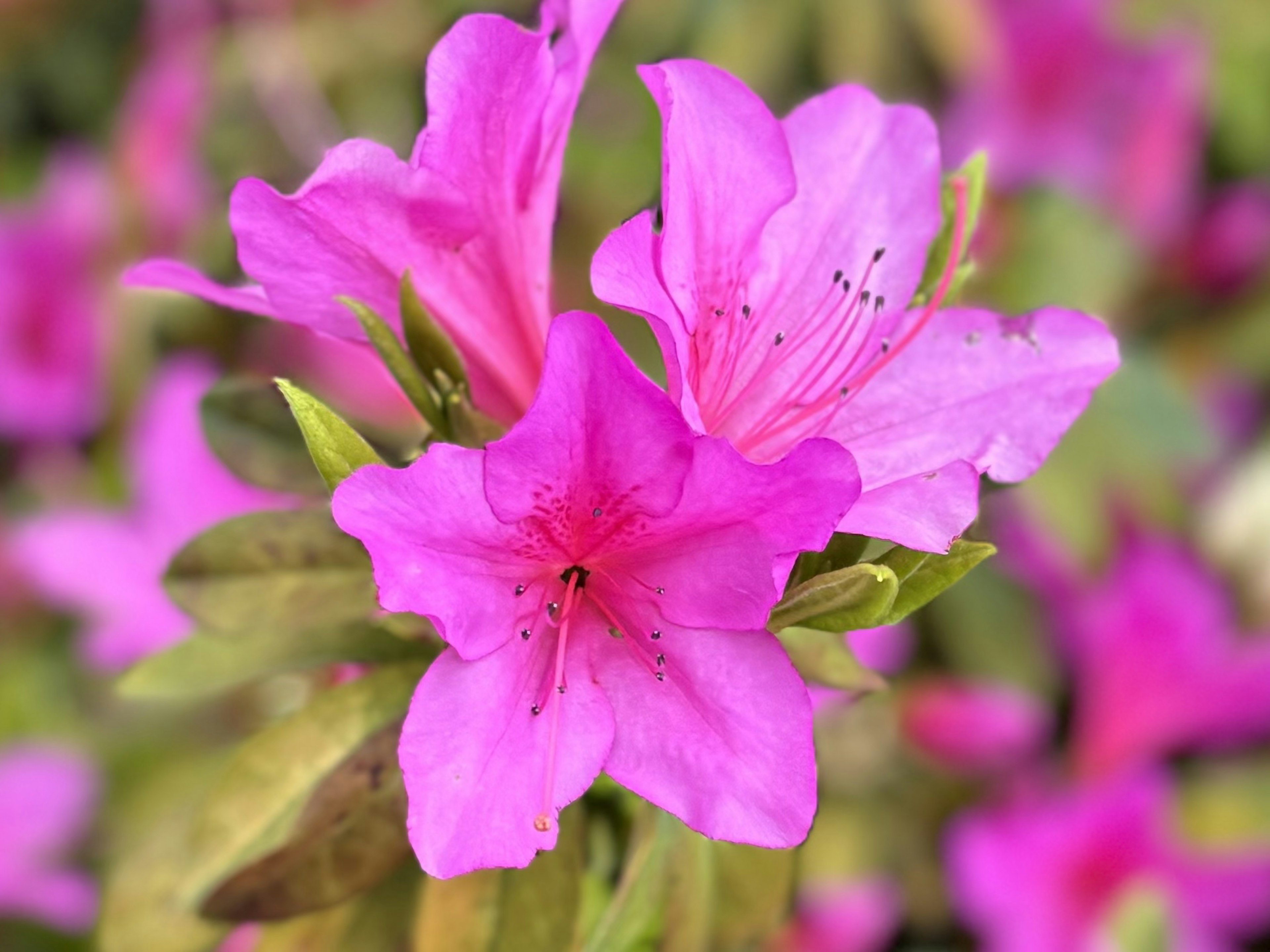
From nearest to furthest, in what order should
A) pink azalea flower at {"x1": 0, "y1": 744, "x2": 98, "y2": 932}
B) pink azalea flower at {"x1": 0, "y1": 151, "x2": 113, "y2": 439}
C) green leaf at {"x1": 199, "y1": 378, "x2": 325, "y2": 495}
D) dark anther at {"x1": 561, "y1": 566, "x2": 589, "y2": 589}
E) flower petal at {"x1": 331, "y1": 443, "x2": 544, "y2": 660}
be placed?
1. flower petal at {"x1": 331, "y1": 443, "x2": 544, "y2": 660}
2. dark anther at {"x1": 561, "y1": 566, "x2": 589, "y2": 589}
3. green leaf at {"x1": 199, "y1": 378, "x2": 325, "y2": 495}
4. pink azalea flower at {"x1": 0, "y1": 744, "x2": 98, "y2": 932}
5. pink azalea flower at {"x1": 0, "y1": 151, "x2": 113, "y2": 439}

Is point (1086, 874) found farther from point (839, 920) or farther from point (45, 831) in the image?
point (45, 831)

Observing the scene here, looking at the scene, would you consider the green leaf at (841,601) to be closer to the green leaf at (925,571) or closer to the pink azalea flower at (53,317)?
the green leaf at (925,571)

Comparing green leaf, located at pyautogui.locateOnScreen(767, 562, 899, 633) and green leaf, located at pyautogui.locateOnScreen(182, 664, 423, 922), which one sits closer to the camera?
green leaf, located at pyautogui.locateOnScreen(767, 562, 899, 633)

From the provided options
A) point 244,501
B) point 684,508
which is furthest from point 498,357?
point 244,501

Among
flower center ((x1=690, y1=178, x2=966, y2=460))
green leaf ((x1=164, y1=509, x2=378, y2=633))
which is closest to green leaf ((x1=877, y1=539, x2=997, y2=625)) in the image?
flower center ((x1=690, y1=178, x2=966, y2=460))

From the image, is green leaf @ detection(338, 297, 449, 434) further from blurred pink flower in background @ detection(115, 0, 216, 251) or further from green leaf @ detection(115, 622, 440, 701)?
blurred pink flower in background @ detection(115, 0, 216, 251)

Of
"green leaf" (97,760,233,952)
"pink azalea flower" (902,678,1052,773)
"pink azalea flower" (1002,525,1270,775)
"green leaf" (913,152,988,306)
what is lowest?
"pink azalea flower" (902,678,1052,773)

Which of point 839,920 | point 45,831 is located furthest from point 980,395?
point 45,831
